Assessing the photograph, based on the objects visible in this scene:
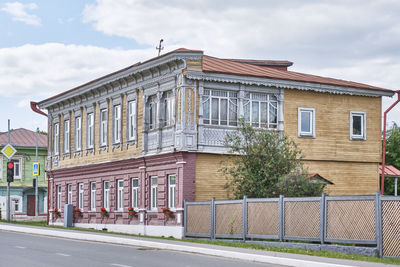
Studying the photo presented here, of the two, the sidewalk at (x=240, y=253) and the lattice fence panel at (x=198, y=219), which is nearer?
the sidewalk at (x=240, y=253)

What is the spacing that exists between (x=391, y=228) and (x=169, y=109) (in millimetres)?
14486

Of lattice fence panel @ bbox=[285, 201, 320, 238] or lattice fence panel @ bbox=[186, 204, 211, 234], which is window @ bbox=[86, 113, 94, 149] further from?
lattice fence panel @ bbox=[285, 201, 320, 238]

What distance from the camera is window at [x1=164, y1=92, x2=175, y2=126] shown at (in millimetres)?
30641

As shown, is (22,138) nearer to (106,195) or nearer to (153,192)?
(106,195)

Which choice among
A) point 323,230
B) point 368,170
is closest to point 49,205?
point 368,170

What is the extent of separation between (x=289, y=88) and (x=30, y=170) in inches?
1673

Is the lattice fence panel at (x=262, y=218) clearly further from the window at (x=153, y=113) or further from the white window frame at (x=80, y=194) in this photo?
the white window frame at (x=80, y=194)

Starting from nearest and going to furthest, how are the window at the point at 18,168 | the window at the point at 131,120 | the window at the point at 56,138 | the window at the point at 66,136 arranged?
the window at the point at 131,120, the window at the point at 66,136, the window at the point at 56,138, the window at the point at 18,168

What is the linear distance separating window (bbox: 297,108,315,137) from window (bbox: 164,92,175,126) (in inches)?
229

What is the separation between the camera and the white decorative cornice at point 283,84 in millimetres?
29438

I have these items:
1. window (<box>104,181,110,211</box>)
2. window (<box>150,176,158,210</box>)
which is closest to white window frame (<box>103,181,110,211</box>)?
window (<box>104,181,110,211</box>)

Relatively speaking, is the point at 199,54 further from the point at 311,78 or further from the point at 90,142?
the point at 90,142

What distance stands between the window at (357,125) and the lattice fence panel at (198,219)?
9318 mm

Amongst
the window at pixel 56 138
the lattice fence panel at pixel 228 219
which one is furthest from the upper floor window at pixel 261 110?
the window at pixel 56 138
